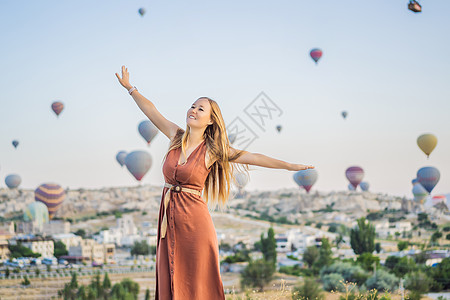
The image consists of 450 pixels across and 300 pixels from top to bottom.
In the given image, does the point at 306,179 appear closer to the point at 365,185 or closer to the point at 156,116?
the point at 365,185

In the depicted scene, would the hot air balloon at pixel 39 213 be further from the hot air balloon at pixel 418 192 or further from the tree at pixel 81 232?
the hot air balloon at pixel 418 192

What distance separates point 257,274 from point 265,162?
26567mm

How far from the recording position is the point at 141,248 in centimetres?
4078

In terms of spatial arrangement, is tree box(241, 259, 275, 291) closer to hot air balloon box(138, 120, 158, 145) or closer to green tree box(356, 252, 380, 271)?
green tree box(356, 252, 380, 271)

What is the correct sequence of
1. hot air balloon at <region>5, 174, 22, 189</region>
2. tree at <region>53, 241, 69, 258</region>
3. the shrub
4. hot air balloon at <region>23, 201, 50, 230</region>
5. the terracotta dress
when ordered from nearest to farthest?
the terracotta dress
the shrub
hot air balloon at <region>23, 201, 50, 230</region>
tree at <region>53, 241, 69, 258</region>
hot air balloon at <region>5, 174, 22, 189</region>

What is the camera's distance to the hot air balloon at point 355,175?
95.8 feet

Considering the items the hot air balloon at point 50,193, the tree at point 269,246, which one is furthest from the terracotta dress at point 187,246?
the hot air balloon at point 50,193

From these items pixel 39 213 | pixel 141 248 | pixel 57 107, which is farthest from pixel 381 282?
pixel 39 213

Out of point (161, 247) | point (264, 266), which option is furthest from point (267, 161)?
point (264, 266)

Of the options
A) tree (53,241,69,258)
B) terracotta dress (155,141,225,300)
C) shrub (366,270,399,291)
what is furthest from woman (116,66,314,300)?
tree (53,241,69,258)

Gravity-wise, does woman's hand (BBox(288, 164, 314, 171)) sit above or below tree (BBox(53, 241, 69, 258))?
above

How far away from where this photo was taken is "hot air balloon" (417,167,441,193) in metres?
26.2

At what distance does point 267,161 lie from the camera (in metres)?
1.79

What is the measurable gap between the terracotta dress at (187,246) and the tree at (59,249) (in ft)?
136
